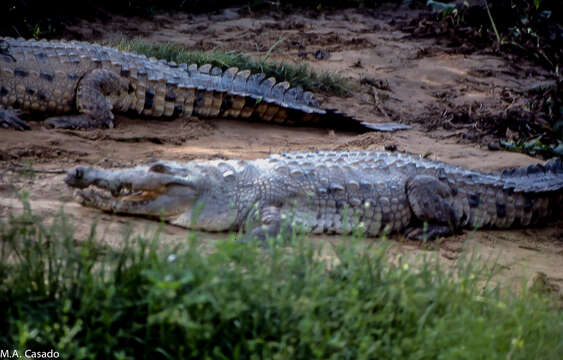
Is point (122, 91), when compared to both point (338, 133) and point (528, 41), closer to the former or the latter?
point (338, 133)

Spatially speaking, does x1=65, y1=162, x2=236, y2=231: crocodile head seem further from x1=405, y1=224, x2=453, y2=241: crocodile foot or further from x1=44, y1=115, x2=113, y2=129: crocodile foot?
x1=44, y1=115, x2=113, y2=129: crocodile foot

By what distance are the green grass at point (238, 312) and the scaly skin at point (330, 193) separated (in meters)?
1.17

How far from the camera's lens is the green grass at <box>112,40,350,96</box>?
25.7 ft

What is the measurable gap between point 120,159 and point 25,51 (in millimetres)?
2227

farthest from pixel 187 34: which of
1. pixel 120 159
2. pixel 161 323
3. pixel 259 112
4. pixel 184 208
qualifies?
pixel 161 323

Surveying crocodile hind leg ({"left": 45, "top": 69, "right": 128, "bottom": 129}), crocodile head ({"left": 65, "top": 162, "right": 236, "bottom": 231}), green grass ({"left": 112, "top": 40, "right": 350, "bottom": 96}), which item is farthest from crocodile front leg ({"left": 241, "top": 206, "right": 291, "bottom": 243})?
green grass ({"left": 112, "top": 40, "right": 350, "bottom": 96})

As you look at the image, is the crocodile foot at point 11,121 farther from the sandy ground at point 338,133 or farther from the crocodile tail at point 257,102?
the crocodile tail at point 257,102

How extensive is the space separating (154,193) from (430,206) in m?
1.99

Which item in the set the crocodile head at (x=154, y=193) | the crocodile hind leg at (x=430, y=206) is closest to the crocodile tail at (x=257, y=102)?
the crocodile hind leg at (x=430, y=206)

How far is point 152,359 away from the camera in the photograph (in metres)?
2.17

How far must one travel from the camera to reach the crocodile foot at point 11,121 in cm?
561

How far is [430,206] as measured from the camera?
170 inches

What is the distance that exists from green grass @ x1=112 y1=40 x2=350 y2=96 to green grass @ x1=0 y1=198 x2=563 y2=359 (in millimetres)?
5597

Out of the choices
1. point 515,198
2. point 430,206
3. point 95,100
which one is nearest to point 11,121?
point 95,100
